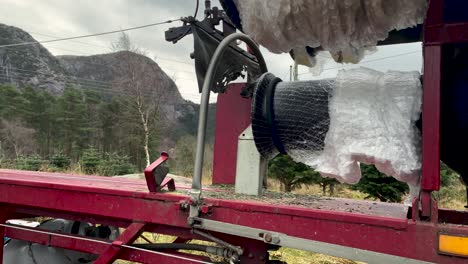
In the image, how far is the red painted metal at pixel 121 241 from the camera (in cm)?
203

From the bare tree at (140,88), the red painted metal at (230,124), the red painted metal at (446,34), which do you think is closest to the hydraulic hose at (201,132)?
the red painted metal at (230,124)

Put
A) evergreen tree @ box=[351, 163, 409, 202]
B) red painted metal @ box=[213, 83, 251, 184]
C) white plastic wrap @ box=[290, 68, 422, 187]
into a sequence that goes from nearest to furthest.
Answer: white plastic wrap @ box=[290, 68, 422, 187] < red painted metal @ box=[213, 83, 251, 184] < evergreen tree @ box=[351, 163, 409, 202]

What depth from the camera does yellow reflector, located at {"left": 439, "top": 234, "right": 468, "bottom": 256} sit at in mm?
1379

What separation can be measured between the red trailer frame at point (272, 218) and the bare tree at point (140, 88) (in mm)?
27409

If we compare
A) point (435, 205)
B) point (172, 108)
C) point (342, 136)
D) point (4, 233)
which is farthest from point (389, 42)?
point (172, 108)

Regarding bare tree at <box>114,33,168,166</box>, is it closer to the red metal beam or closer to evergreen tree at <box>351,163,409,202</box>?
evergreen tree at <box>351,163,409,202</box>

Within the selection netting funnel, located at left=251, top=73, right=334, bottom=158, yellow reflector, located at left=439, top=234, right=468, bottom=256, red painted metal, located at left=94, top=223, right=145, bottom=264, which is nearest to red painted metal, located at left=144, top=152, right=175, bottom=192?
red painted metal, located at left=94, top=223, right=145, bottom=264

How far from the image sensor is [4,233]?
2.72m

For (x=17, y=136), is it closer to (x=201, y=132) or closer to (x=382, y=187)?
(x=382, y=187)

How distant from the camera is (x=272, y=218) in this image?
172 centimetres

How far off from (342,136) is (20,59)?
302ft

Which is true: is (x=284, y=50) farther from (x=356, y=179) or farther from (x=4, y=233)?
(x=4, y=233)

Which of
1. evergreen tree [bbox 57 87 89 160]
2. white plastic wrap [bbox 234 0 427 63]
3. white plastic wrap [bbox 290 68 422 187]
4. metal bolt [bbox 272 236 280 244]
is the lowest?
metal bolt [bbox 272 236 280 244]

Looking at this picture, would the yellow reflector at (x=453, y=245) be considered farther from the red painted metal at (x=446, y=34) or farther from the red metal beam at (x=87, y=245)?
the red metal beam at (x=87, y=245)
